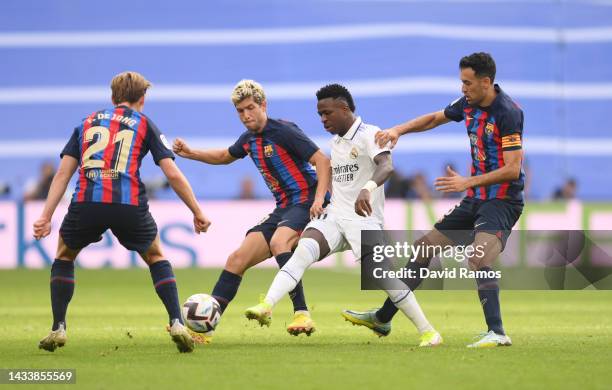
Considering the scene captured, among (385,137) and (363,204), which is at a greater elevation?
(385,137)

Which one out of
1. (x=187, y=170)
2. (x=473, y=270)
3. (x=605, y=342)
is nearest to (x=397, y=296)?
(x=473, y=270)

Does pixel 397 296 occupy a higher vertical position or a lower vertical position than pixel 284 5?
lower

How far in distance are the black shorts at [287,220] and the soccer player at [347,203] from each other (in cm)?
33

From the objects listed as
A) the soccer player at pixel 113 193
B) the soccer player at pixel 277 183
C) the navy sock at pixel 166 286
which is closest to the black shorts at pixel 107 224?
the soccer player at pixel 113 193

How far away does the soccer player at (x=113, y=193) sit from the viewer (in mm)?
7512

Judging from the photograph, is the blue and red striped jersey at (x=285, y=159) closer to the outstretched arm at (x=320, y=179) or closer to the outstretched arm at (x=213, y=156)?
the outstretched arm at (x=320, y=179)

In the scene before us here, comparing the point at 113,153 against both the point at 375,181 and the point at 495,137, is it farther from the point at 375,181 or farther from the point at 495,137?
the point at 495,137

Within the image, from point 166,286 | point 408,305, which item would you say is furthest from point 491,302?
point 166,286

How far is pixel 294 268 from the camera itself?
26.2 feet

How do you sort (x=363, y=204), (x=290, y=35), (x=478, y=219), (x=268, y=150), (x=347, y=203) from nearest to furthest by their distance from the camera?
(x=363, y=204) < (x=478, y=219) < (x=347, y=203) < (x=268, y=150) < (x=290, y=35)

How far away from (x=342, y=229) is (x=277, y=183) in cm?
89

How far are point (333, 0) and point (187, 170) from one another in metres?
Result: 5.07

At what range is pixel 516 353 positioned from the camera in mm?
7441

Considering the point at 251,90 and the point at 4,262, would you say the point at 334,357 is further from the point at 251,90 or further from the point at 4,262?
the point at 4,262
